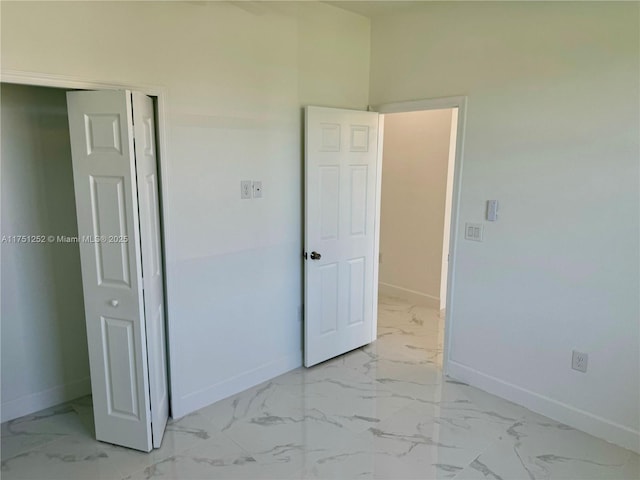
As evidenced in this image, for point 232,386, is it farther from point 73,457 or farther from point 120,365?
point 73,457

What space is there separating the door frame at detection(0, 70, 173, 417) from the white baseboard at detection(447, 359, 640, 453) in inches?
82.8

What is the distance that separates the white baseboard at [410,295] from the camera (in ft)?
16.0

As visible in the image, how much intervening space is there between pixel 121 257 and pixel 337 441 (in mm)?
1601

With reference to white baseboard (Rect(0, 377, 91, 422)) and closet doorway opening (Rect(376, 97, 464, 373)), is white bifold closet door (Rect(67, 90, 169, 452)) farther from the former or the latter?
closet doorway opening (Rect(376, 97, 464, 373))

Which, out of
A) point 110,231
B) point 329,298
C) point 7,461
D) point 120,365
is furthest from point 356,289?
point 7,461

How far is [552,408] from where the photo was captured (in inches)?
110

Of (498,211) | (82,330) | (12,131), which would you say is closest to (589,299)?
(498,211)

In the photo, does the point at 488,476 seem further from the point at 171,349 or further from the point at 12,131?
the point at 12,131

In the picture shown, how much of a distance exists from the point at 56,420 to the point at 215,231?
1.55 metres

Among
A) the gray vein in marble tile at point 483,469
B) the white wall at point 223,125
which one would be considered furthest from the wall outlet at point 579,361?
the white wall at point 223,125

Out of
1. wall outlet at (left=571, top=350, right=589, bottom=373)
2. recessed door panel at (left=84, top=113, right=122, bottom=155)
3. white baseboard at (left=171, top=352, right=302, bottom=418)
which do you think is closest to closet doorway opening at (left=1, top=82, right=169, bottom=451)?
recessed door panel at (left=84, top=113, right=122, bottom=155)

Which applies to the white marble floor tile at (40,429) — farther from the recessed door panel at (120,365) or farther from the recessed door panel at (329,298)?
the recessed door panel at (329,298)

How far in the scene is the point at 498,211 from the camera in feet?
9.59

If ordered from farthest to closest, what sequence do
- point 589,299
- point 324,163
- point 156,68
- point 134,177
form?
point 324,163, point 589,299, point 156,68, point 134,177
